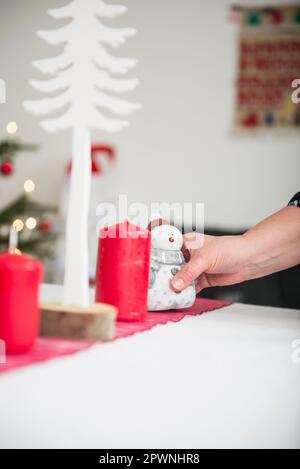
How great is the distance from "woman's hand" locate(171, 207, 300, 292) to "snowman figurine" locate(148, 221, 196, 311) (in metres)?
0.05

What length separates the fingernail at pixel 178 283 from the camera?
1.02 m

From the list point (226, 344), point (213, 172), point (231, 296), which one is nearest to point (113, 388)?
point (226, 344)

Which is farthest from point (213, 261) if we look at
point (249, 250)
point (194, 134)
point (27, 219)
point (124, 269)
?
point (194, 134)

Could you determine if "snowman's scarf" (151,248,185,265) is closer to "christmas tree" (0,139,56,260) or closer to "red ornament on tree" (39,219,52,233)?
"christmas tree" (0,139,56,260)

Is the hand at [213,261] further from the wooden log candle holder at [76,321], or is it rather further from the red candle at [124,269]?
the wooden log candle holder at [76,321]

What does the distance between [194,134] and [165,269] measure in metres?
2.37

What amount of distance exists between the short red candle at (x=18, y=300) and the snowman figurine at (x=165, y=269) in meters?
0.38

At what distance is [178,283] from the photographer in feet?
3.37

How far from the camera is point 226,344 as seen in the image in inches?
33.4

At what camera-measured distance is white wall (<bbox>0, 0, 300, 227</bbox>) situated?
3.16 metres

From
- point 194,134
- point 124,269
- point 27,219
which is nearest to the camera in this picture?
point 124,269

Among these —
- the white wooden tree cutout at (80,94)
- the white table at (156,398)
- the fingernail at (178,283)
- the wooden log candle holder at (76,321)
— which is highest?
the white wooden tree cutout at (80,94)

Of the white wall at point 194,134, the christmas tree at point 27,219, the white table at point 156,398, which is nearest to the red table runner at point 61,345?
the white table at point 156,398

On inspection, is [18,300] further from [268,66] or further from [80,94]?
[268,66]
